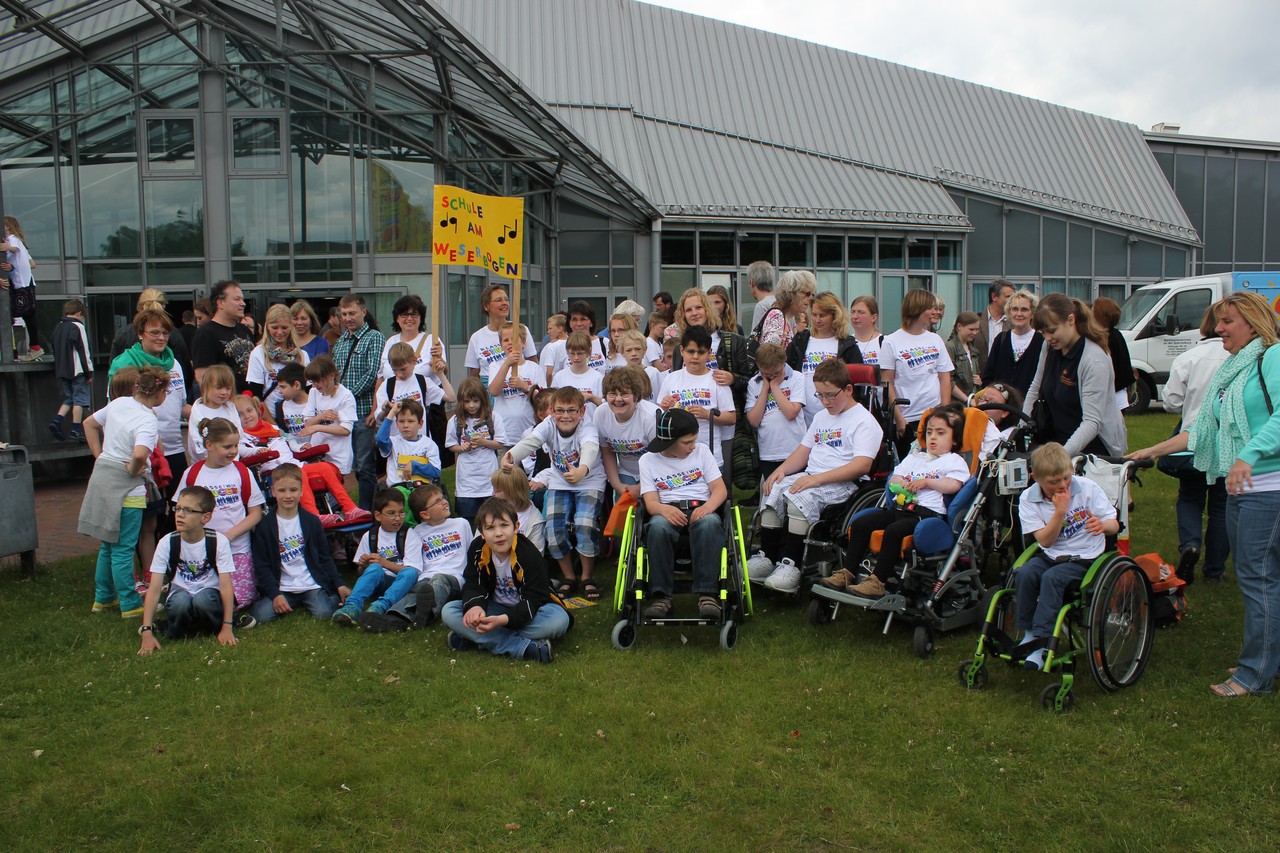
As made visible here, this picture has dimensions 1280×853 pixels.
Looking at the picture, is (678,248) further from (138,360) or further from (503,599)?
(503,599)

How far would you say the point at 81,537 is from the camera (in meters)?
9.41

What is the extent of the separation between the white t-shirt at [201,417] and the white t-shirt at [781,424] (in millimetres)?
3827

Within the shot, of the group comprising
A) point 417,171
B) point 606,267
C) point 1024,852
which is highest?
point 417,171

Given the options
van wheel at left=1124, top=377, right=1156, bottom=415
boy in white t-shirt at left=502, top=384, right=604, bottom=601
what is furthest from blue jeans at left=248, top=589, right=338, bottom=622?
van wheel at left=1124, top=377, right=1156, bottom=415

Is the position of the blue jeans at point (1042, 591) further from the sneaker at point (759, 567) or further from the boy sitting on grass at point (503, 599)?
the boy sitting on grass at point (503, 599)

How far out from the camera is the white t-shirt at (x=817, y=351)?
7715mm

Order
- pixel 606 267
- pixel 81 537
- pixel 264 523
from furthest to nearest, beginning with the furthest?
pixel 606 267 < pixel 81 537 < pixel 264 523

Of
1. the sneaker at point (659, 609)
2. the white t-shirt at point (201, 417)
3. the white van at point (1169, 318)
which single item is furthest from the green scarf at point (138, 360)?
the white van at point (1169, 318)

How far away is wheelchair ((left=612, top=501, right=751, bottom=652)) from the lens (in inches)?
237

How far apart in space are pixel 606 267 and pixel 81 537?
1377 centimetres

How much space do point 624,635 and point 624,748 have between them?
139 centimetres

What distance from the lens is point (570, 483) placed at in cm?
726

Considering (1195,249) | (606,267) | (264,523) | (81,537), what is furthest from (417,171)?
(1195,249)

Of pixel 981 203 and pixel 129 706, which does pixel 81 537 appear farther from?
pixel 981 203
